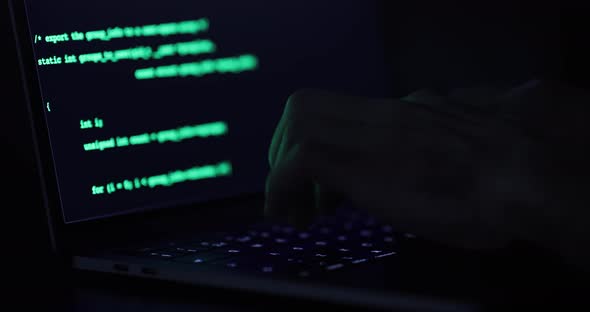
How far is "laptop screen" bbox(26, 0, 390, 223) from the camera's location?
0.88 metres

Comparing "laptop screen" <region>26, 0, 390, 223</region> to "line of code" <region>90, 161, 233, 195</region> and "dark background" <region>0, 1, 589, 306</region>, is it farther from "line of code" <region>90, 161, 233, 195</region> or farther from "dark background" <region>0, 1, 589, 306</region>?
"dark background" <region>0, 1, 589, 306</region>

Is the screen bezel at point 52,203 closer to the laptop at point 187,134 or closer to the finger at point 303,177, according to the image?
the laptop at point 187,134

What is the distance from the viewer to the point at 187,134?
3.21 ft

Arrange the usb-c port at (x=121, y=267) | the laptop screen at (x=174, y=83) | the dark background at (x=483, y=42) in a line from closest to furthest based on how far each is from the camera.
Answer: the usb-c port at (x=121, y=267) < the laptop screen at (x=174, y=83) < the dark background at (x=483, y=42)

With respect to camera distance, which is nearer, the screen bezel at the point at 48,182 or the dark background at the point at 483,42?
the screen bezel at the point at 48,182

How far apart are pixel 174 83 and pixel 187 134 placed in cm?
7

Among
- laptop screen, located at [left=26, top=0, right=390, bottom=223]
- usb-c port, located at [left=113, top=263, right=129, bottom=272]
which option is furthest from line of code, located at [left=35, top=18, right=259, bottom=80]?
usb-c port, located at [left=113, top=263, right=129, bottom=272]

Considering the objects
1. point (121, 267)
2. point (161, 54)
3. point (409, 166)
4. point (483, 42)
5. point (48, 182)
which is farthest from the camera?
point (483, 42)

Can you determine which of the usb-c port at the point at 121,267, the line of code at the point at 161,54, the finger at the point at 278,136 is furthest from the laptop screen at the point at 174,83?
the finger at the point at 278,136

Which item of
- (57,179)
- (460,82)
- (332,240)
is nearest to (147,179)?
(57,179)

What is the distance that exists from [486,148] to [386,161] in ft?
0.28

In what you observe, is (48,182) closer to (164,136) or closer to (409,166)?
(164,136)

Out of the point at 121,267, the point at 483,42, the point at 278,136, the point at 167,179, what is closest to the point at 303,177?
the point at 278,136

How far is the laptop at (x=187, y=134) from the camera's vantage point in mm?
754
